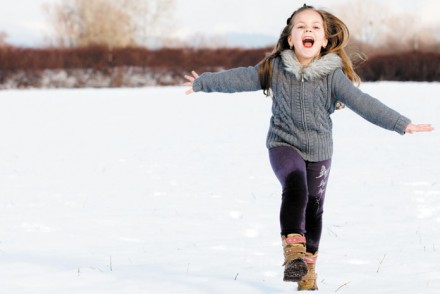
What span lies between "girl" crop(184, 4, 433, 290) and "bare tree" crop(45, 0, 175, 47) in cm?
4272

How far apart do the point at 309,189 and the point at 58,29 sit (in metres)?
49.1

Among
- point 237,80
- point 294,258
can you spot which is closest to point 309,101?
point 237,80

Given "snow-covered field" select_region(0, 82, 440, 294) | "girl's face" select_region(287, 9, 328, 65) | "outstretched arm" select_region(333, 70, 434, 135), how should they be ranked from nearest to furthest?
1. "outstretched arm" select_region(333, 70, 434, 135)
2. "girl's face" select_region(287, 9, 328, 65)
3. "snow-covered field" select_region(0, 82, 440, 294)

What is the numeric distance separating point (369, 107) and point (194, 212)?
12.6 ft

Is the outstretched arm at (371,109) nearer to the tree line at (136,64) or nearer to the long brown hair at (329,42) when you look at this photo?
the long brown hair at (329,42)

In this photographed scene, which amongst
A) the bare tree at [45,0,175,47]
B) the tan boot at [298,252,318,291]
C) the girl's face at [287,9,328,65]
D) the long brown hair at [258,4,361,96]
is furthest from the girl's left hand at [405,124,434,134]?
the bare tree at [45,0,175,47]

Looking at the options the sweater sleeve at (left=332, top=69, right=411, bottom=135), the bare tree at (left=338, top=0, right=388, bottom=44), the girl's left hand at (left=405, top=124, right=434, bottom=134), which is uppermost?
the sweater sleeve at (left=332, top=69, right=411, bottom=135)

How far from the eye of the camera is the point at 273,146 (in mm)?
4086

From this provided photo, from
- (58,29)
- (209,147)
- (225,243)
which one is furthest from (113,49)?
(225,243)

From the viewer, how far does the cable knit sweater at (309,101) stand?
3930 mm

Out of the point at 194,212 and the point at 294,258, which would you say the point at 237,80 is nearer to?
the point at 294,258

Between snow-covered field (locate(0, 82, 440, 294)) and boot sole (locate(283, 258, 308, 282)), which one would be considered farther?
snow-covered field (locate(0, 82, 440, 294))

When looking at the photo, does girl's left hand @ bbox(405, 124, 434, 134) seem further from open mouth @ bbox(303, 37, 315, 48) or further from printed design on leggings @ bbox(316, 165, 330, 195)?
open mouth @ bbox(303, 37, 315, 48)

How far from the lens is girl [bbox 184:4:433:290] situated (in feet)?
12.8
